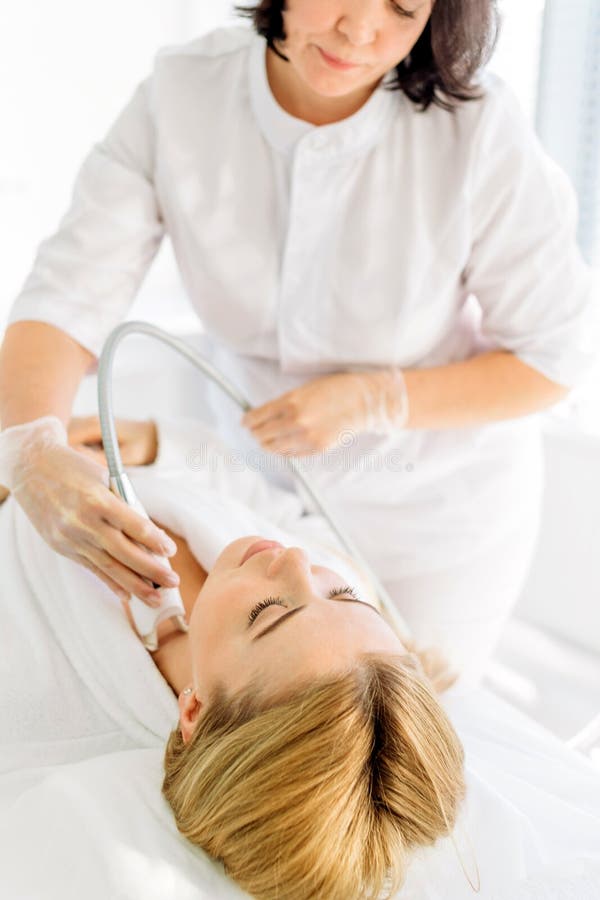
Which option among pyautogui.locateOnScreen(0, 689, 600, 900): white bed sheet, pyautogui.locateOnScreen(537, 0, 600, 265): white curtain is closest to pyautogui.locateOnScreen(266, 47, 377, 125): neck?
pyautogui.locateOnScreen(0, 689, 600, 900): white bed sheet

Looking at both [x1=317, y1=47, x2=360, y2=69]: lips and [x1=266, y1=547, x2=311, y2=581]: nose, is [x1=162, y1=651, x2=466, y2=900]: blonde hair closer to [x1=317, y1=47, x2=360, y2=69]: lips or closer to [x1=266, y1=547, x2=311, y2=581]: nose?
[x1=266, y1=547, x2=311, y2=581]: nose

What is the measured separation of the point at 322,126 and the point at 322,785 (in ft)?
3.26

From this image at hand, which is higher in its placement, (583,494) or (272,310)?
(272,310)

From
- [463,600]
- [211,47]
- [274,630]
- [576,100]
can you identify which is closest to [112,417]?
[274,630]

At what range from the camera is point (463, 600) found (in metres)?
1.76

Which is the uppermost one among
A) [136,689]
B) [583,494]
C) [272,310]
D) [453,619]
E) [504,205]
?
[504,205]

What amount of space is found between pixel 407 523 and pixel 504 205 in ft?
2.03

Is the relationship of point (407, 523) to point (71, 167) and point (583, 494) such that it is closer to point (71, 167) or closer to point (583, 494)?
point (583, 494)

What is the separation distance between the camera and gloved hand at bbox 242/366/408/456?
4.99ft

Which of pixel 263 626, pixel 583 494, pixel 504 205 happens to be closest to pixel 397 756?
pixel 263 626

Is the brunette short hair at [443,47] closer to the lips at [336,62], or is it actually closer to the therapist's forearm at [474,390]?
the lips at [336,62]

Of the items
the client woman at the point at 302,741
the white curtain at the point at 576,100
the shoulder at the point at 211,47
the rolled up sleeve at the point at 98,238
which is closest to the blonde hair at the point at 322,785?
the client woman at the point at 302,741

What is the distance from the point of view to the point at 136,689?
127 cm

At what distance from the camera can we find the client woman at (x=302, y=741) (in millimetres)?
1007
